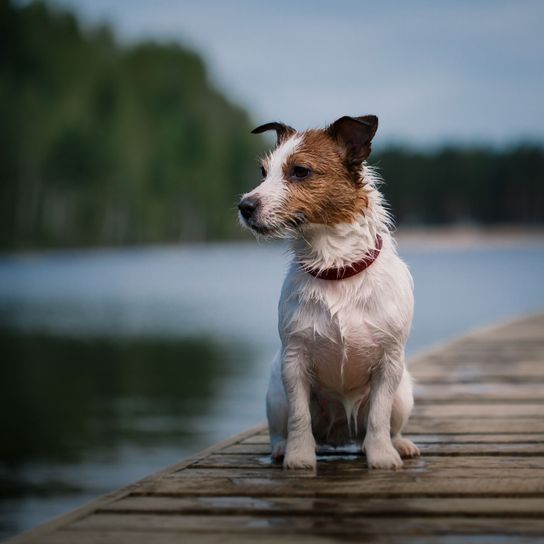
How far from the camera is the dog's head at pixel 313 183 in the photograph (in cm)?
348

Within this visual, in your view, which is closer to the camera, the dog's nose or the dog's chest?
the dog's nose

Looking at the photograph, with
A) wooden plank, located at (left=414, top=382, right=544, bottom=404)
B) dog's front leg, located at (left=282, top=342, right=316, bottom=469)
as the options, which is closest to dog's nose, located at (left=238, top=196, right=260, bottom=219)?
dog's front leg, located at (left=282, top=342, right=316, bottom=469)

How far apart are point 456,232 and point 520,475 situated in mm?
93932

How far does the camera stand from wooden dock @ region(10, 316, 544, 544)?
9.42 feet

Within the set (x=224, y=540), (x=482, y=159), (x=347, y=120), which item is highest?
(x=482, y=159)

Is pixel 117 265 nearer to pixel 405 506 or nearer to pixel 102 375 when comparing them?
pixel 102 375

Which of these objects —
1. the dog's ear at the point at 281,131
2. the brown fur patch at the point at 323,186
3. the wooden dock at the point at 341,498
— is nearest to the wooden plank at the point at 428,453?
the wooden dock at the point at 341,498

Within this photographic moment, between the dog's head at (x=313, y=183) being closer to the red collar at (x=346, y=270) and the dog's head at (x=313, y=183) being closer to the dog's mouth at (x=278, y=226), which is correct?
the dog's mouth at (x=278, y=226)

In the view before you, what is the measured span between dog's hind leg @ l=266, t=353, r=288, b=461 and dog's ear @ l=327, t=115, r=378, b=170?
85 centimetres

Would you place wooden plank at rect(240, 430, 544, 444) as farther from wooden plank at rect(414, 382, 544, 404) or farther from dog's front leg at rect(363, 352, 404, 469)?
wooden plank at rect(414, 382, 544, 404)

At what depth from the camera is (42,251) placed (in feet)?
199

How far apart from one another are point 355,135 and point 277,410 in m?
1.12

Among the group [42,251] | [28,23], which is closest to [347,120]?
[42,251]

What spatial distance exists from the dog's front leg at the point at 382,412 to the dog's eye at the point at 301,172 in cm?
73
